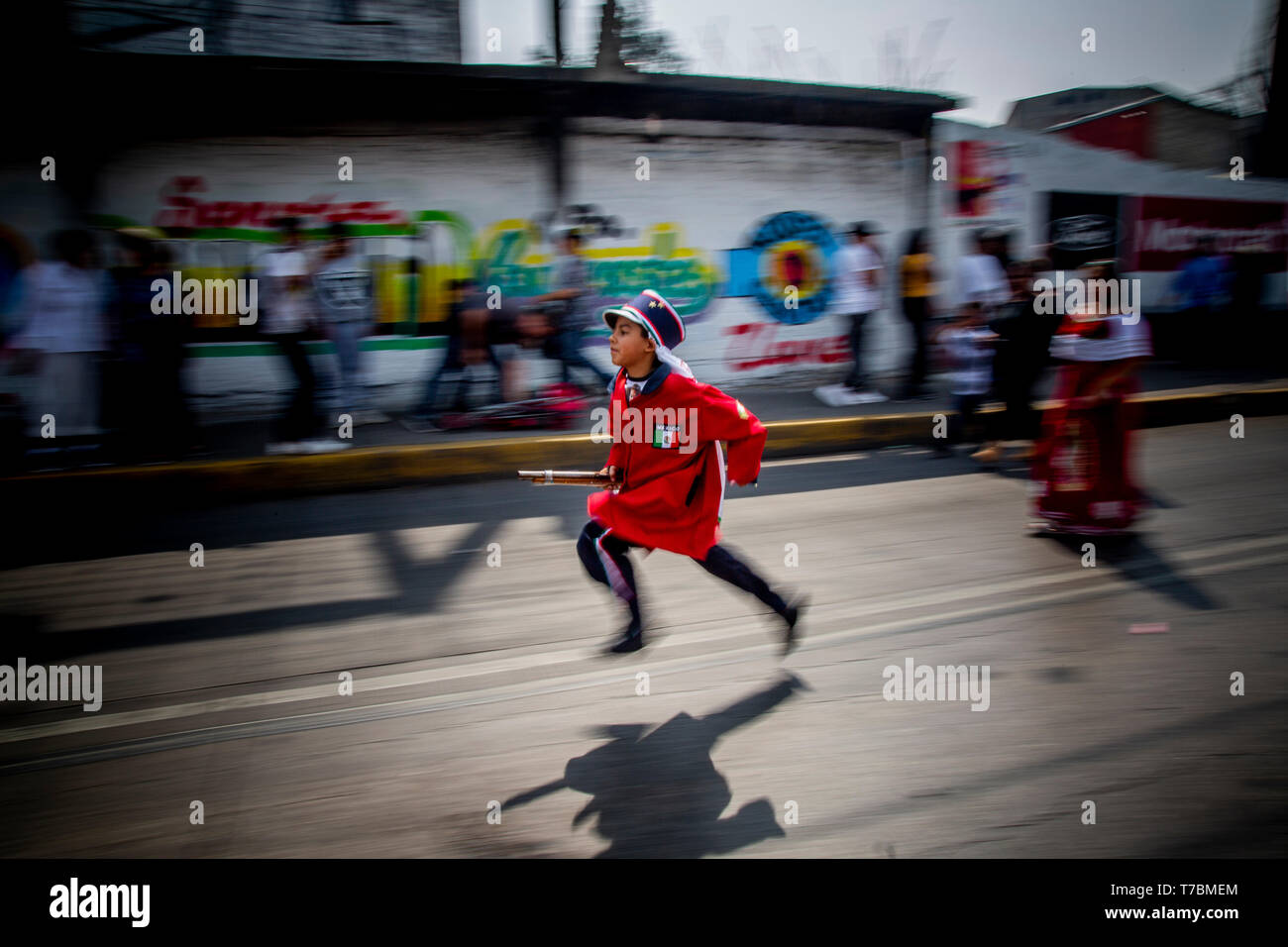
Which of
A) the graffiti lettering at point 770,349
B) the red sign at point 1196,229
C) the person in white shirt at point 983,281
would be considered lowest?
the graffiti lettering at point 770,349

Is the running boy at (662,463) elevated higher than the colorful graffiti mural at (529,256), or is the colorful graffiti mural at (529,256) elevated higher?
the colorful graffiti mural at (529,256)

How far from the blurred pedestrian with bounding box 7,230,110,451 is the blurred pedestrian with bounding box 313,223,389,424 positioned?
1801 mm

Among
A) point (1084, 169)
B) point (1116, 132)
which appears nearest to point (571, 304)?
point (1084, 169)

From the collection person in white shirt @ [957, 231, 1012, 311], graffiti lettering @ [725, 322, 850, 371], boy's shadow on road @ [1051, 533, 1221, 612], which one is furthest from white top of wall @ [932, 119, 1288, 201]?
boy's shadow on road @ [1051, 533, 1221, 612]

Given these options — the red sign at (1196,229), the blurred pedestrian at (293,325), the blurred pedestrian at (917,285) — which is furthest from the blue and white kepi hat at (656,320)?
the red sign at (1196,229)

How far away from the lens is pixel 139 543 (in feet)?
19.3

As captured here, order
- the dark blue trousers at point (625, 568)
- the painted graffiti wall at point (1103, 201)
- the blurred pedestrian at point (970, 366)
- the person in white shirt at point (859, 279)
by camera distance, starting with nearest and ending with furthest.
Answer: the dark blue trousers at point (625, 568) → the blurred pedestrian at point (970, 366) → the person in white shirt at point (859, 279) → the painted graffiti wall at point (1103, 201)

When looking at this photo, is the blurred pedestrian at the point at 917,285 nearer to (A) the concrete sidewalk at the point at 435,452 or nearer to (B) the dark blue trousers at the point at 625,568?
(A) the concrete sidewalk at the point at 435,452

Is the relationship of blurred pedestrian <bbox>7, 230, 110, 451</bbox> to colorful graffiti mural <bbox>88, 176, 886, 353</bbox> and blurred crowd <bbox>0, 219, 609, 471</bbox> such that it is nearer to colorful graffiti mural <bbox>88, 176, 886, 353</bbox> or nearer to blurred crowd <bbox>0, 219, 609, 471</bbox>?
blurred crowd <bbox>0, 219, 609, 471</bbox>

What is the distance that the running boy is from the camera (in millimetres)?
3674

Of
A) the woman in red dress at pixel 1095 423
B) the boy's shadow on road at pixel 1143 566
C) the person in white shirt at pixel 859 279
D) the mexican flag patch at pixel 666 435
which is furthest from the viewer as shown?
the person in white shirt at pixel 859 279

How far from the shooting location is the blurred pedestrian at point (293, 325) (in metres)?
7.50

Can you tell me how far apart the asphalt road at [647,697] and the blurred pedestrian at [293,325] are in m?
1.69
